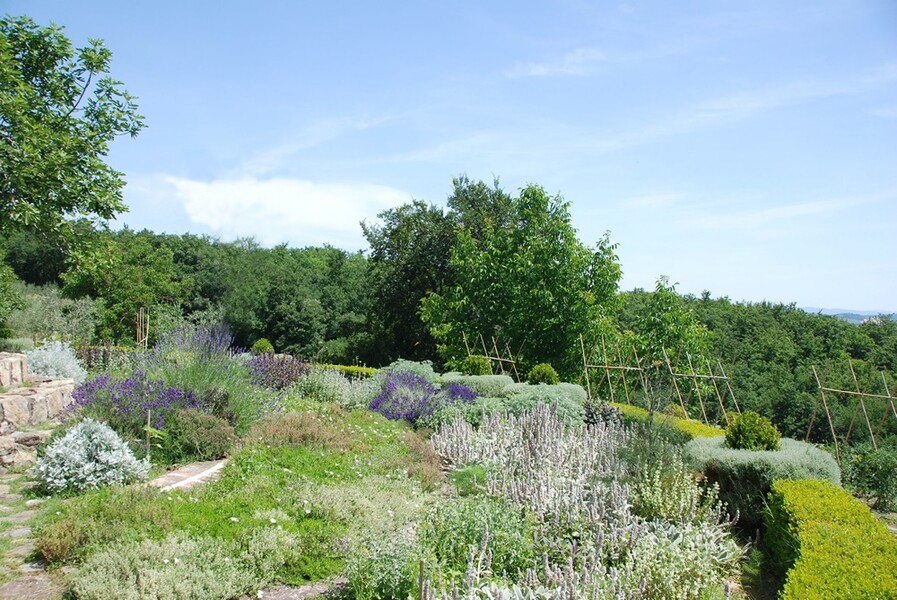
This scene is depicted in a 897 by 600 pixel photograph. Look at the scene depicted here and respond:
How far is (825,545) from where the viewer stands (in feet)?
12.8

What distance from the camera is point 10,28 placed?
9.83m

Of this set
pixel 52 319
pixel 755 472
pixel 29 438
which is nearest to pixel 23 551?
pixel 29 438

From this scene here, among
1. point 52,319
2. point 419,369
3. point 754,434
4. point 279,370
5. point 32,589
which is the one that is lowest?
point 754,434

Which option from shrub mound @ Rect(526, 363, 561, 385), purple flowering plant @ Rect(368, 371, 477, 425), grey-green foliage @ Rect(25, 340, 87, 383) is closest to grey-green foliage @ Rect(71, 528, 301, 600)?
purple flowering plant @ Rect(368, 371, 477, 425)

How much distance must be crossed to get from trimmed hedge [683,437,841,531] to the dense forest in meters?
3.18

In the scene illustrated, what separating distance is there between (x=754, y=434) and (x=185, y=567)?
5.41 meters

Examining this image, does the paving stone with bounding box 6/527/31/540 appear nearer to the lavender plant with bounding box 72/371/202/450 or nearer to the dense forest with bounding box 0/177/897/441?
the lavender plant with bounding box 72/371/202/450

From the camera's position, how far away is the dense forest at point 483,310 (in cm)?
1395

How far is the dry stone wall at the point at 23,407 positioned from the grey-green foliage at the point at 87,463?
1.30 m

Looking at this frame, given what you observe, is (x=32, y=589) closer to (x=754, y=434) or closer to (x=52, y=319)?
(x=754, y=434)

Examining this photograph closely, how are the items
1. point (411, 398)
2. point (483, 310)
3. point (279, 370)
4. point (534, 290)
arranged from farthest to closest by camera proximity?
point (483, 310), point (534, 290), point (279, 370), point (411, 398)

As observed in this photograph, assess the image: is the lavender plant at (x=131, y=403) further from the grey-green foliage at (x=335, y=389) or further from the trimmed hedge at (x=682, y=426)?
the trimmed hedge at (x=682, y=426)

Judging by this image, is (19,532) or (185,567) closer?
(185,567)

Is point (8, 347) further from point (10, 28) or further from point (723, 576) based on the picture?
point (723, 576)
